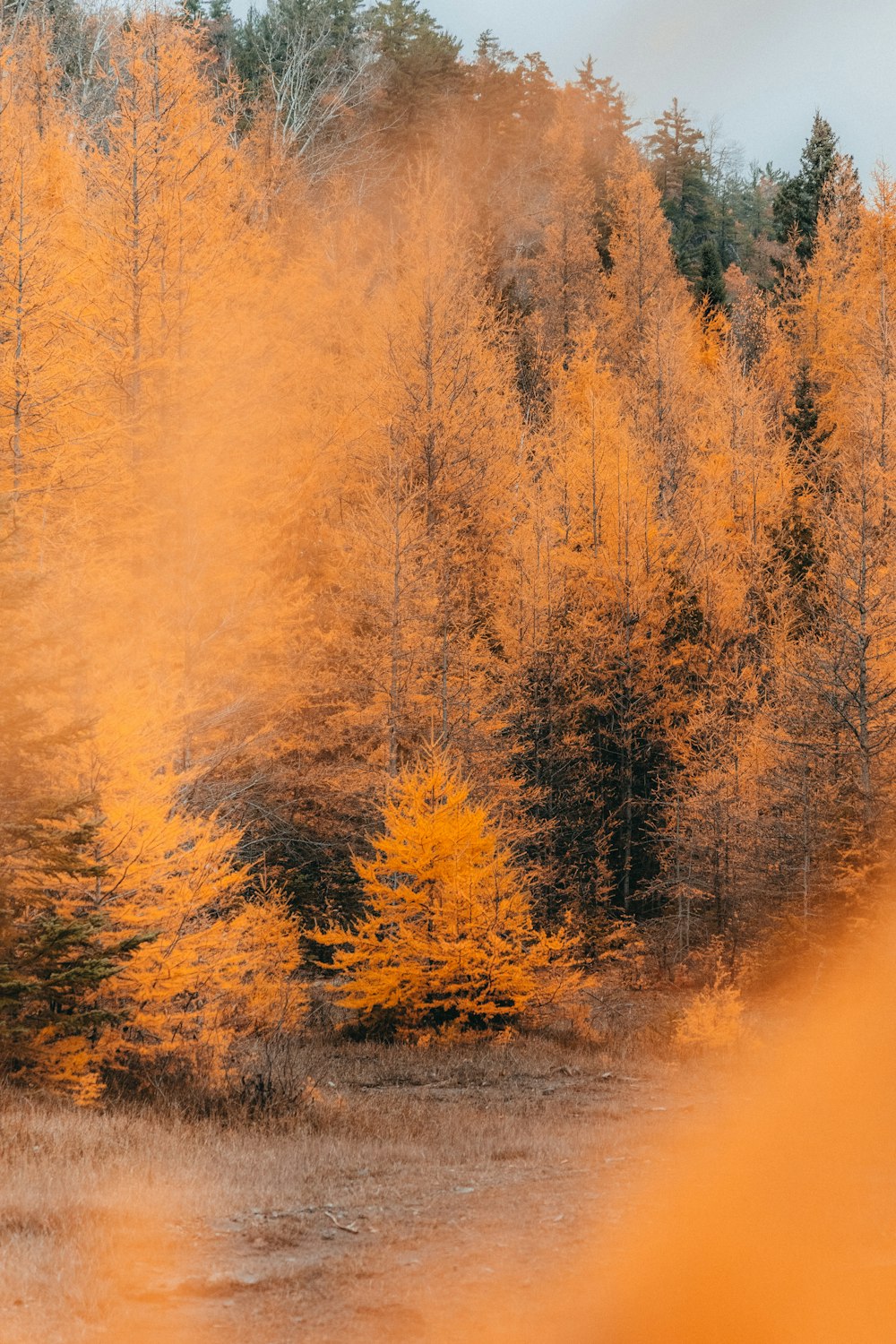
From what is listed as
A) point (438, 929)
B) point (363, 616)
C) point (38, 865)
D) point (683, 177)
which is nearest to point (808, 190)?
point (683, 177)

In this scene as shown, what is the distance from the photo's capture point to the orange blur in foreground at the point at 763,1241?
552 centimetres

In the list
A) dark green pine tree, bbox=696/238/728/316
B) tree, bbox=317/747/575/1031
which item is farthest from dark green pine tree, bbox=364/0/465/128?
tree, bbox=317/747/575/1031

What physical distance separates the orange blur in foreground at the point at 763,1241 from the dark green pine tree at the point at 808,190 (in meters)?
41.4

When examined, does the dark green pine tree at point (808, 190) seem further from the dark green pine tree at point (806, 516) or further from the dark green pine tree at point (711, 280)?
the dark green pine tree at point (806, 516)

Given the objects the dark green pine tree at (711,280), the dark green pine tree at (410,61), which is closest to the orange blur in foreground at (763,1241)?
the dark green pine tree at (711,280)

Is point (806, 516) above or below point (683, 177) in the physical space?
below

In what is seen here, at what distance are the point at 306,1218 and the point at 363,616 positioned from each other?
14004 millimetres

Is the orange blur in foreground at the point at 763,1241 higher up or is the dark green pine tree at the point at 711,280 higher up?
the dark green pine tree at the point at 711,280

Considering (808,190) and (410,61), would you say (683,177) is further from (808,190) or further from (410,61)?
(410,61)

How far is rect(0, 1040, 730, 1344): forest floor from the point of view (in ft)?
17.1

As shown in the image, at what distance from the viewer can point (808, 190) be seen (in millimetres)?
45750

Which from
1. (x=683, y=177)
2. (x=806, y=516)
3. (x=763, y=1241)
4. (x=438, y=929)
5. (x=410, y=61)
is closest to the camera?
(x=763, y=1241)

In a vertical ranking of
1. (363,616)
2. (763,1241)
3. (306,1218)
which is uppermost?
(363,616)

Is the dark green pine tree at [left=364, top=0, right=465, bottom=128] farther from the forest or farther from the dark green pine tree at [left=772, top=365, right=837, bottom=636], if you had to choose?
the dark green pine tree at [left=772, top=365, right=837, bottom=636]
